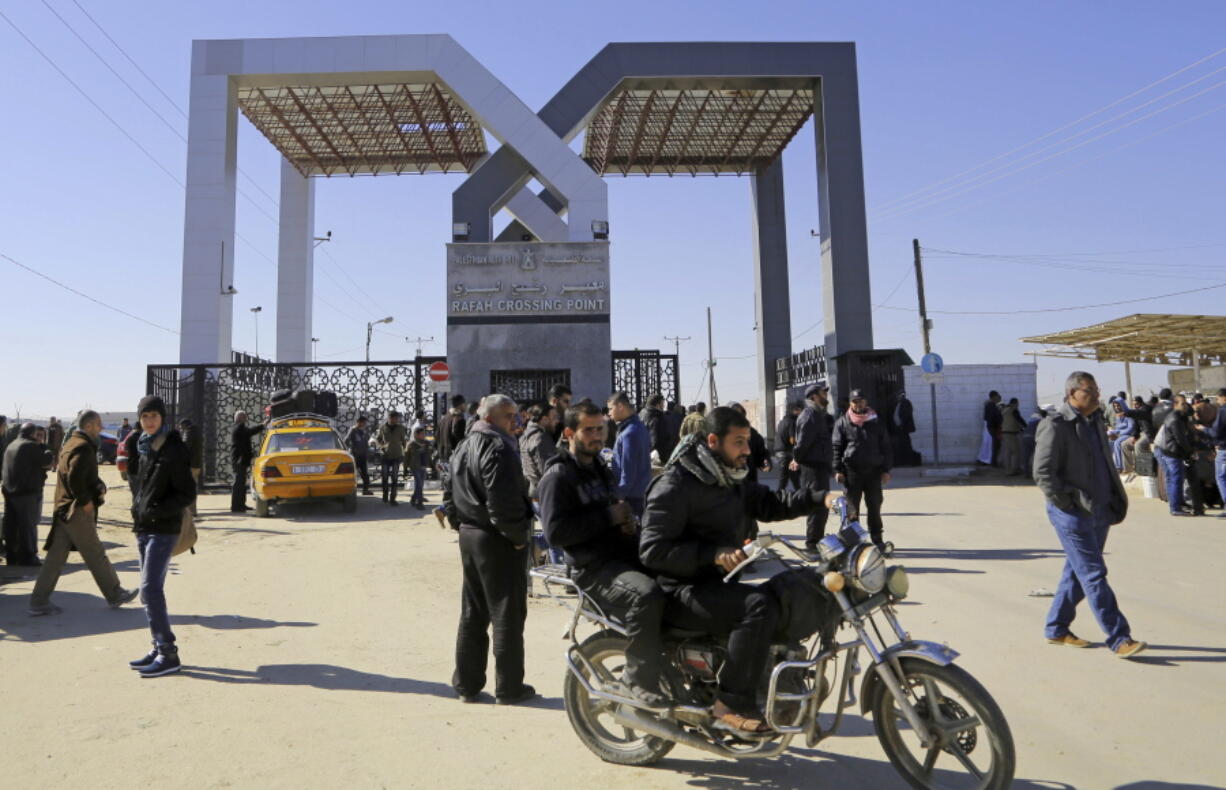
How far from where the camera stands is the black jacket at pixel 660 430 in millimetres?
11969

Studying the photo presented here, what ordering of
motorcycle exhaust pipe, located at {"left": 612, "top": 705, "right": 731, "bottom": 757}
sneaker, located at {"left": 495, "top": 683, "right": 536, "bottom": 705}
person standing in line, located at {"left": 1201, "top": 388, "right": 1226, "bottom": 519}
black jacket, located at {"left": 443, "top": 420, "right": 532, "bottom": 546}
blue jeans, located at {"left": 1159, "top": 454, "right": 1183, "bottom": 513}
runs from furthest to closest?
blue jeans, located at {"left": 1159, "top": 454, "right": 1183, "bottom": 513}
person standing in line, located at {"left": 1201, "top": 388, "right": 1226, "bottom": 519}
sneaker, located at {"left": 495, "top": 683, "right": 536, "bottom": 705}
black jacket, located at {"left": 443, "top": 420, "right": 532, "bottom": 546}
motorcycle exhaust pipe, located at {"left": 612, "top": 705, "right": 731, "bottom": 757}

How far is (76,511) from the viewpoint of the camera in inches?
274

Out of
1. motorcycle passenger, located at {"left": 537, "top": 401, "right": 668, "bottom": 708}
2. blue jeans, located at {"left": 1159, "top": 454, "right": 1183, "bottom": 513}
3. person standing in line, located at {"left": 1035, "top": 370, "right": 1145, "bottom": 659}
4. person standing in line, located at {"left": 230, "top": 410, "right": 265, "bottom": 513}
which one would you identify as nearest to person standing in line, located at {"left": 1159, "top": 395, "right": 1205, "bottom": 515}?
blue jeans, located at {"left": 1159, "top": 454, "right": 1183, "bottom": 513}

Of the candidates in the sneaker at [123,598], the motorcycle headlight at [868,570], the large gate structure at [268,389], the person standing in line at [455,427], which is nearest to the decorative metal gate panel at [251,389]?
the large gate structure at [268,389]

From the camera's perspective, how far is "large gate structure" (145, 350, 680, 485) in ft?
60.7

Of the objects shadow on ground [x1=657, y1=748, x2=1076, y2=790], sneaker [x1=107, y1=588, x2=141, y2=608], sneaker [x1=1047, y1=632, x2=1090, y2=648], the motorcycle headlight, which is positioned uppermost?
the motorcycle headlight

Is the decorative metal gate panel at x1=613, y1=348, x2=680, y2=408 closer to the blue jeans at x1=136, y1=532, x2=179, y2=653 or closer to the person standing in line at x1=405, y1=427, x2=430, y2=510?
the person standing in line at x1=405, y1=427, x2=430, y2=510

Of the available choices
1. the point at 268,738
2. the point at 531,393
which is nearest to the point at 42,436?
the point at 268,738

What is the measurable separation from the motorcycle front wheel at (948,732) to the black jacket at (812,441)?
5.88 metres

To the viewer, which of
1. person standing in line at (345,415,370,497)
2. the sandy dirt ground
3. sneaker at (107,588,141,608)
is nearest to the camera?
the sandy dirt ground

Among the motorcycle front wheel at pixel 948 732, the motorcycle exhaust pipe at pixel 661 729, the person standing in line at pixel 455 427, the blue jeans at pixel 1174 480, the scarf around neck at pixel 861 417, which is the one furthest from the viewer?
the person standing in line at pixel 455 427

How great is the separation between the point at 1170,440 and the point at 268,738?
1226cm

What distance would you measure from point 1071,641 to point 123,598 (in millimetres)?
7625

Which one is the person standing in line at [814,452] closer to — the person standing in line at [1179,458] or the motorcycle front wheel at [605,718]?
the motorcycle front wheel at [605,718]
